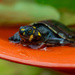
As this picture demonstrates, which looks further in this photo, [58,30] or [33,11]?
[33,11]

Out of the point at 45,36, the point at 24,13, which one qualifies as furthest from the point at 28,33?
the point at 24,13

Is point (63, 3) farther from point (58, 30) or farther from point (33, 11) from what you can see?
point (58, 30)

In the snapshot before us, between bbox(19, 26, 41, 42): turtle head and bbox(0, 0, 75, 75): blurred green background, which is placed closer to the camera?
bbox(19, 26, 41, 42): turtle head

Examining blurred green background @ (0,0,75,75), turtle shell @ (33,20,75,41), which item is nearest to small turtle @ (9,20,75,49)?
turtle shell @ (33,20,75,41)

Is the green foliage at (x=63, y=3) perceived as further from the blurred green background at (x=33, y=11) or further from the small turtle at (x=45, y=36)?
the small turtle at (x=45, y=36)

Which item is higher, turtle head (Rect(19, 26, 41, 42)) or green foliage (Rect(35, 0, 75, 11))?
green foliage (Rect(35, 0, 75, 11))

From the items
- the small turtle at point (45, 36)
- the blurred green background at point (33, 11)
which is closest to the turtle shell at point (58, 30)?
the small turtle at point (45, 36)

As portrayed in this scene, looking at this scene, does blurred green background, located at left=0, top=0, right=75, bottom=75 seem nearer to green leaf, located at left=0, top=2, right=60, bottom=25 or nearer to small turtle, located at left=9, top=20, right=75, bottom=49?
green leaf, located at left=0, top=2, right=60, bottom=25

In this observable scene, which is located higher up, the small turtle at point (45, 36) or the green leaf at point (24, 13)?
the green leaf at point (24, 13)

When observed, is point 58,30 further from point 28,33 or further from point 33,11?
point 33,11
